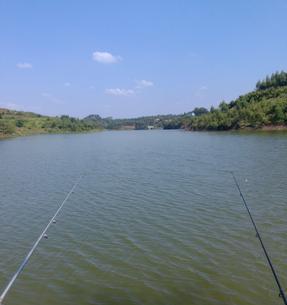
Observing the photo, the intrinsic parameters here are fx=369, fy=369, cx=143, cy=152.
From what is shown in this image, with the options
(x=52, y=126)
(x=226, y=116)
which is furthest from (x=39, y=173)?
(x=52, y=126)

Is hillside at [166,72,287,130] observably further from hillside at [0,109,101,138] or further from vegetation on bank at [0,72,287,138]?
hillside at [0,109,101,138]

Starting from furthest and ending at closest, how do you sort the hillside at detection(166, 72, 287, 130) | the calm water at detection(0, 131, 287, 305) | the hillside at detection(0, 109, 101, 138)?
1. the hillside at detection(0, 109, 101, 138)
2. the hillside at detection(166, 72, 287, 130)
3. the calm water at detection(0, 131, 287, 305)

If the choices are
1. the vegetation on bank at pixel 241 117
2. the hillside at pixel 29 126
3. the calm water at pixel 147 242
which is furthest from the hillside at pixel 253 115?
the calm water at pixel 147 242

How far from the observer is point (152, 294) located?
29.2 feet

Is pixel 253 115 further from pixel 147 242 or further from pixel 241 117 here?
pixel 147 242

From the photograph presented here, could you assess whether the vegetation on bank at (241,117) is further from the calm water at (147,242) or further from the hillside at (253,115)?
the calm water at (147,242)

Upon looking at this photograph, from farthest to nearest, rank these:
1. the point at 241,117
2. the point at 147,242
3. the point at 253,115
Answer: the point at 241,117 < the point at 253,115 < the point at 147,242

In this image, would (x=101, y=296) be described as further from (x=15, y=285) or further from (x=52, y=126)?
(x=52, y=126)

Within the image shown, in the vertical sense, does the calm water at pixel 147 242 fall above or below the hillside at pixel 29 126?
below

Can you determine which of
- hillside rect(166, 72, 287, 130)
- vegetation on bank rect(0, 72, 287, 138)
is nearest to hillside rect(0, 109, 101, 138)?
vegetation on bank rect(0, 72, 287, 138)

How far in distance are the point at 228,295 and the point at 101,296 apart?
302 cm

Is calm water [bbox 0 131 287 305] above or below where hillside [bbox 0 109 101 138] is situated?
below

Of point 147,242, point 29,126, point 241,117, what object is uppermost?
point 241,117

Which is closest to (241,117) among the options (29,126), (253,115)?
(253,115)
